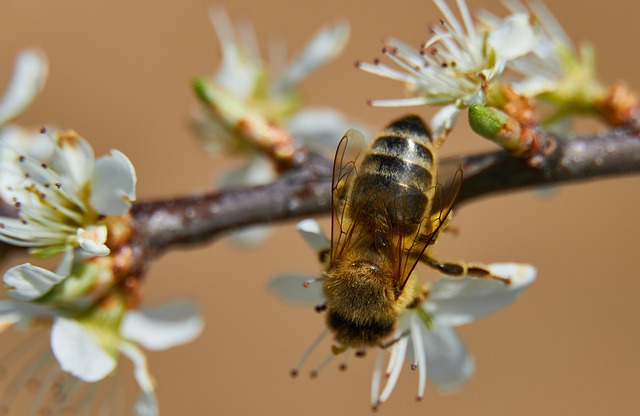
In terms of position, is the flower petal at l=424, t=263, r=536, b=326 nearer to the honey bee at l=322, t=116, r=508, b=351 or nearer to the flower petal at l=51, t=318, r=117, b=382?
the honey bee at l=322, t=116, r=508, b=351

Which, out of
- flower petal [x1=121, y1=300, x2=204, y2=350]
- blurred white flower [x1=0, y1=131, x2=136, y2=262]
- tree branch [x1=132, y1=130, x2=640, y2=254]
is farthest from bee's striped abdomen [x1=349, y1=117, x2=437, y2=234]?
flower petal [x1=121, y1=300, x2=204, y2=350]

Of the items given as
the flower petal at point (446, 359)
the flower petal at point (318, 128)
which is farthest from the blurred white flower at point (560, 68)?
the flower petal at point (446, 359)

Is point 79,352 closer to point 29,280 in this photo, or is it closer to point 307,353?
point 29,280

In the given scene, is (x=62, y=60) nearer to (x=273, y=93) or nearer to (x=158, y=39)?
(x=158, y=39)

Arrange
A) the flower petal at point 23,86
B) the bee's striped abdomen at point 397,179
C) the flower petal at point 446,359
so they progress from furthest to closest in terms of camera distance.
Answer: the flower petal at point 23,86 → the flower petal at point 446,359 → the bee's striped abdomen at point 397,179

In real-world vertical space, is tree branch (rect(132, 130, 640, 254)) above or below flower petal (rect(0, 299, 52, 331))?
above

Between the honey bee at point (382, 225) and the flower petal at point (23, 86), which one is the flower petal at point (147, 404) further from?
the flower petal at point (23, 86)

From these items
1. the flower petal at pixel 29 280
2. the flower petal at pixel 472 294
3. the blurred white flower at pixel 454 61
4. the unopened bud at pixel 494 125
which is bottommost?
the flower petal at pixel 29 280
